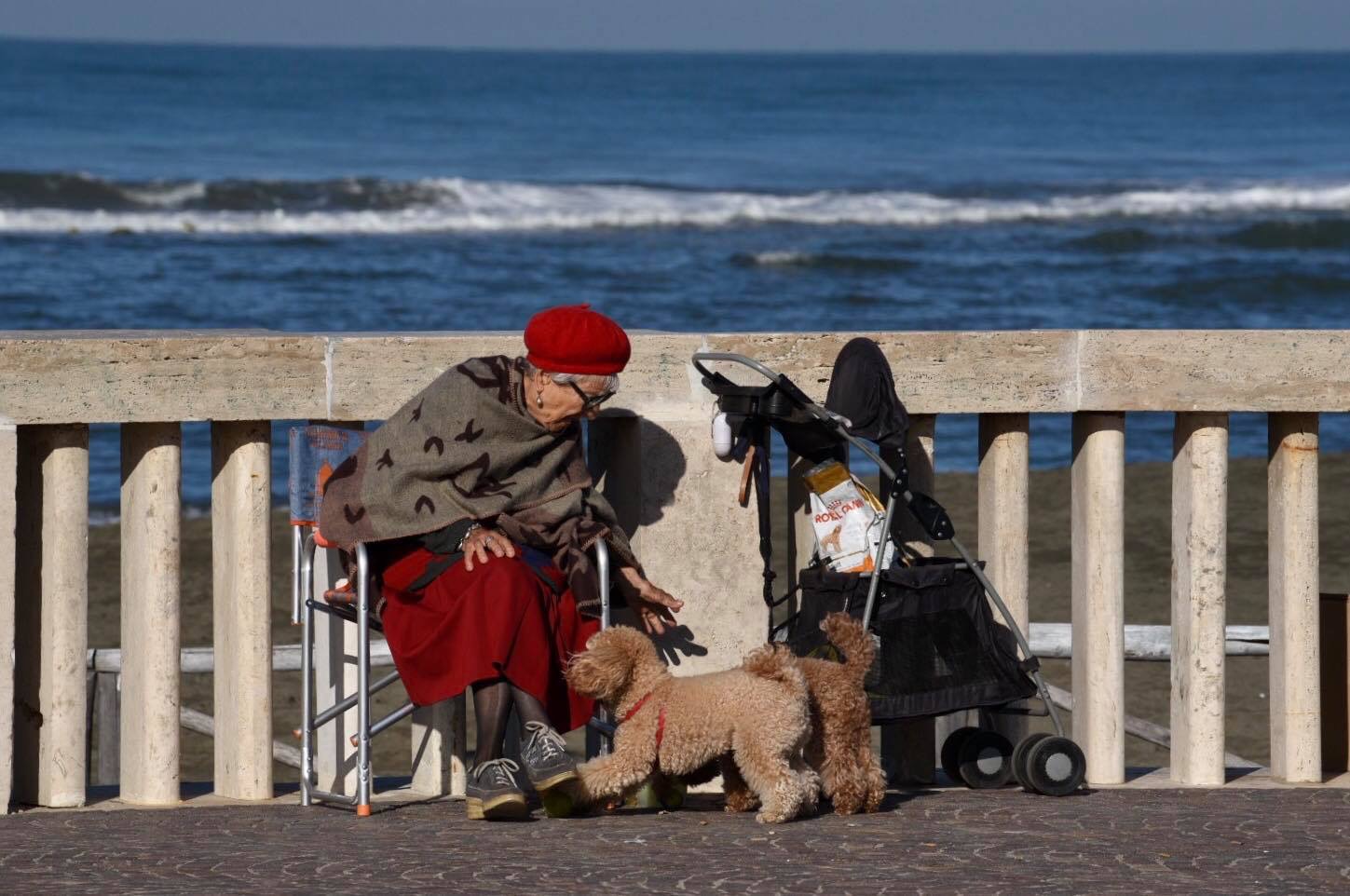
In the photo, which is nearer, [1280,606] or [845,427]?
[845,427]

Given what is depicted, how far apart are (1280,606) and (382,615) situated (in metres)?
2.36

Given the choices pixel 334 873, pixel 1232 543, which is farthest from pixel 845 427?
pixel 1232 543

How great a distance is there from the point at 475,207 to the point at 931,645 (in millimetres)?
28569

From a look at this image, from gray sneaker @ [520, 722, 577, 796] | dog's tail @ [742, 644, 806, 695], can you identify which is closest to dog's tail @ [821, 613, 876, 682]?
dog's tail @ [742, 644, 806, 695]

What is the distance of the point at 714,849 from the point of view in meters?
4.38

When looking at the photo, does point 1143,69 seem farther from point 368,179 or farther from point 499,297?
point 499,297

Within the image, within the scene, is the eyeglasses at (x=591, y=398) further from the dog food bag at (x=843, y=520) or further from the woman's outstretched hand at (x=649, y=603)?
the dog food bag at (x=843, y=520)

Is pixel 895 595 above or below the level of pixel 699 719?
above

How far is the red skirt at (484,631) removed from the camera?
4.72 meters

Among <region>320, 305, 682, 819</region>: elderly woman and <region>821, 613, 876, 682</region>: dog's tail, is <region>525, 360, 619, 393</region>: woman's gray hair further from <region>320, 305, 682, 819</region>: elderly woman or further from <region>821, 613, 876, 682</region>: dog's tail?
<region>821, 613, 876, 682</region>: dog's tail

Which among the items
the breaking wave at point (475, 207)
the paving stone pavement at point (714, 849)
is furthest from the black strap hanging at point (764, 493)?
the breaking wave at point (475, 207)

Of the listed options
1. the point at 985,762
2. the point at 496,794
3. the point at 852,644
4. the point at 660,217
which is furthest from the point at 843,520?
the point at 660,217

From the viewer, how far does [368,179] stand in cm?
3394

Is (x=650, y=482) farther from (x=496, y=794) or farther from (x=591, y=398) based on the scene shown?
(x=496, y=794)
